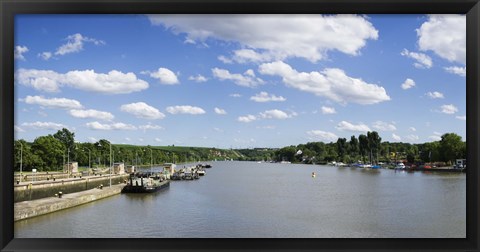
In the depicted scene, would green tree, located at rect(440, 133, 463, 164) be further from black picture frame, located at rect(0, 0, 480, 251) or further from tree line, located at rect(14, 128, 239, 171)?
black picture frame, located at rect(0, 0, 480, 251)

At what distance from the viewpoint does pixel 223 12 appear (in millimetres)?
2270

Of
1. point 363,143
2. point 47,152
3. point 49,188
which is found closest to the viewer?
point 49,188

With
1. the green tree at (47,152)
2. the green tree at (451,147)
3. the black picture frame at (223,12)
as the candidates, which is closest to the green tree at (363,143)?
the green tree at (451,147)

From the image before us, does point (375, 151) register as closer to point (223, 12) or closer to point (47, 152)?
point (47, 152)

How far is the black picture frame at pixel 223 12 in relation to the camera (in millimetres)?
2256

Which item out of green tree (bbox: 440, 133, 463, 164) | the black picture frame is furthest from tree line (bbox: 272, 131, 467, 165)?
the black picture frame

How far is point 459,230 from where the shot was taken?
9148 mm

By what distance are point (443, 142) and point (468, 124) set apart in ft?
121

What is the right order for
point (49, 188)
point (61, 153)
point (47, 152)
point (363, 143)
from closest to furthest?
point (49, 188) < point (47, 152) < point (61, 153) < point (363, 143)

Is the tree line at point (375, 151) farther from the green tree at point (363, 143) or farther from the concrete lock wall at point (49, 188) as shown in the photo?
the concrete lock wall at point (49, 188)

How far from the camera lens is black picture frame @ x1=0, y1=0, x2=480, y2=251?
2.26 metres

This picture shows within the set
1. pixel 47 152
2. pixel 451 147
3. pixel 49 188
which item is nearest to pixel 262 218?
pixel 49 188

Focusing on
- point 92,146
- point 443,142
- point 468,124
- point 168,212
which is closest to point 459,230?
point 168,212

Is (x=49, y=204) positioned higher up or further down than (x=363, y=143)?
further down
